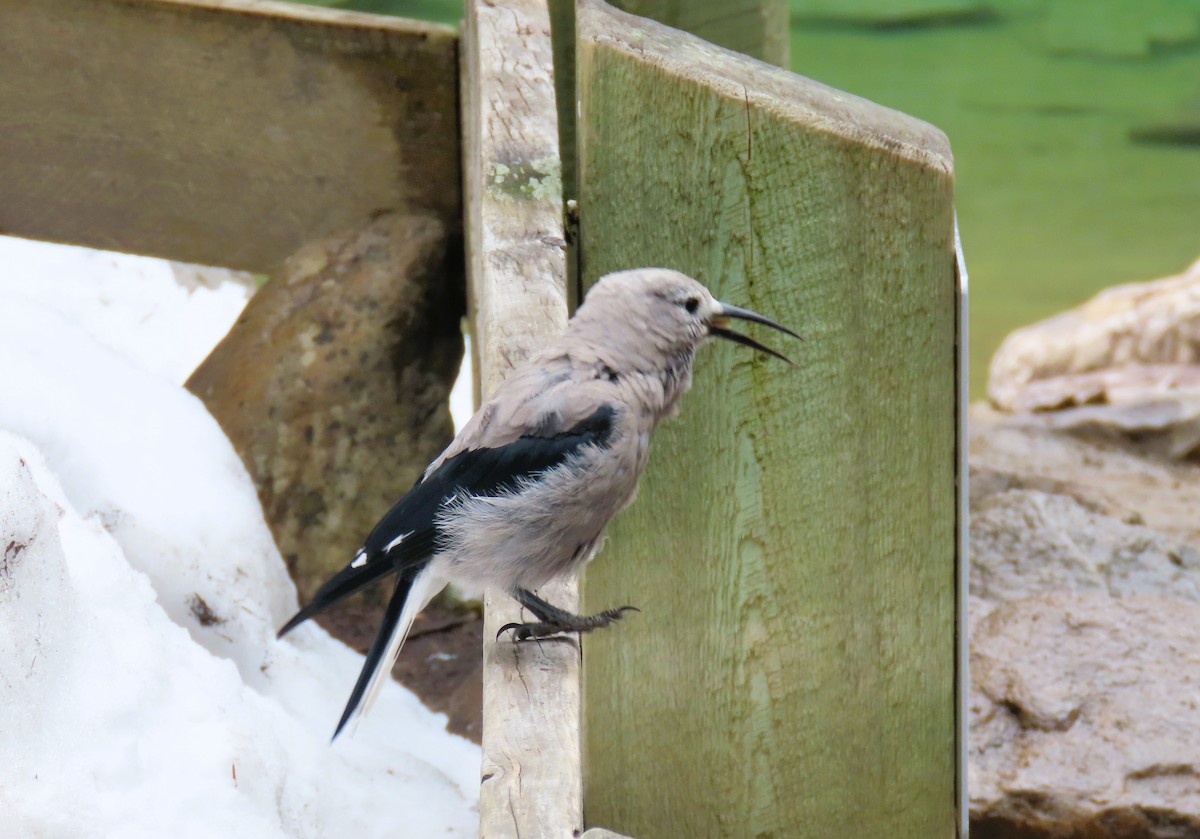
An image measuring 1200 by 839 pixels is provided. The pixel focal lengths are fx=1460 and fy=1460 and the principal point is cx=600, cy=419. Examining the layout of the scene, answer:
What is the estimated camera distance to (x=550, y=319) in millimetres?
1923

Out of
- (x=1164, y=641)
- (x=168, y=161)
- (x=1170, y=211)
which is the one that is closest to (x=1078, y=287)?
(x=1170, y=211)

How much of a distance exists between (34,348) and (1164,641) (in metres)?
2.36

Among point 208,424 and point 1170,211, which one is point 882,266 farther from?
point 1170,211

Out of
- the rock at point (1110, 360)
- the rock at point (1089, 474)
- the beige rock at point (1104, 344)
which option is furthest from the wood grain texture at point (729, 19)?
the beige rock at point (1104, 344)

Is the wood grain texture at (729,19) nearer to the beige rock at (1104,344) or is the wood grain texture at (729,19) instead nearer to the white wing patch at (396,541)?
the white wing patch at (396,541)

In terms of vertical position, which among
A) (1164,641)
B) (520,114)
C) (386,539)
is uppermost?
(520,114)

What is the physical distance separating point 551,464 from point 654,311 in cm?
24

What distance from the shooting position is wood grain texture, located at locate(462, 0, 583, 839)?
1.38 meters

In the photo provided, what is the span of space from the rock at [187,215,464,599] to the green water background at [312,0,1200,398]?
4.26 meters

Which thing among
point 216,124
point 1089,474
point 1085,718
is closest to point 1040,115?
point 1089,474

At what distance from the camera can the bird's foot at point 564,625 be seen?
1844mm

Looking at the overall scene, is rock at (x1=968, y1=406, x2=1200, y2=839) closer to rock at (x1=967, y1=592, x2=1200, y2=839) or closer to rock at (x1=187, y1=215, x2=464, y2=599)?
rock at (x1=967, y1=592, x2=1200, y2=839)

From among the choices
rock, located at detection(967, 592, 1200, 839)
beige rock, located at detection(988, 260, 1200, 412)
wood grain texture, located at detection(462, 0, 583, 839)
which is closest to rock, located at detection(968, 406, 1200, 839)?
rock, located at detection(967, 592, 1200, 839)

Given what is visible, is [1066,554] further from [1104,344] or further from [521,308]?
[1104,344]
